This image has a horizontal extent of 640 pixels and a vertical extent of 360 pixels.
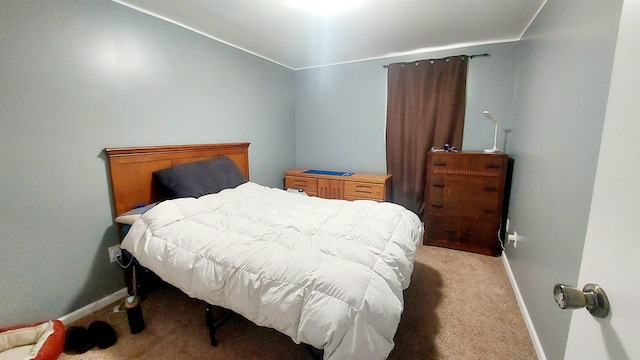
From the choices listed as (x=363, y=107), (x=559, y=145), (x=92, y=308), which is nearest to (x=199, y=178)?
(x=92, y=308)

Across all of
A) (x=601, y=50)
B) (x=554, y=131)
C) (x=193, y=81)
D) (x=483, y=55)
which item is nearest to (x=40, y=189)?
(x=193, y=81)

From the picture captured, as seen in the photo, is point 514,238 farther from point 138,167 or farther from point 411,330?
point 138,167

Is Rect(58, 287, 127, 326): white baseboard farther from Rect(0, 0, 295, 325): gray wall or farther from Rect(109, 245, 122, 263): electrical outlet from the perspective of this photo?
Rect(109, 245, 122, 263): electrical outlet

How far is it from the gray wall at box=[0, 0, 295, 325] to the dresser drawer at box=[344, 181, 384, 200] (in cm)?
193

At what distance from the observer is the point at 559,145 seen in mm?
1397

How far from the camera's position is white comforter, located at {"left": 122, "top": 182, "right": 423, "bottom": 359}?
3.50 ft

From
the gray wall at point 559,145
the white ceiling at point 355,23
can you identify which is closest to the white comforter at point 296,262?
the gray wall at point 559,145

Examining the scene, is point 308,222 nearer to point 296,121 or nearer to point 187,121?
point 187,121

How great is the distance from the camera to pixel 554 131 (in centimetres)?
148

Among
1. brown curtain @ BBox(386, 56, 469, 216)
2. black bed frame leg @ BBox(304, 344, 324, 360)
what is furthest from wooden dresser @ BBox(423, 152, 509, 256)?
black bed frame leg @ BBox(304, 344, 324, 360)

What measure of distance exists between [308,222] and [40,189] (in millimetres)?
1681

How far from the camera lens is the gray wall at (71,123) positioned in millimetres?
1513

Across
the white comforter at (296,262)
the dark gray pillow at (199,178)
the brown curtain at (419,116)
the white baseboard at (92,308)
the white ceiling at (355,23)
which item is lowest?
the white baseboard at (92,308)

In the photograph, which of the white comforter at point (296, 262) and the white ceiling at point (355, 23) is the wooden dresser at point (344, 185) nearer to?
the white comforter at point (296, 262)
